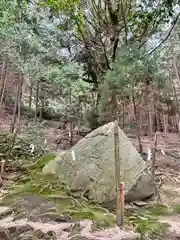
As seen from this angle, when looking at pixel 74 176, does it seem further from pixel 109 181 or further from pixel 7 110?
pixel 7 110

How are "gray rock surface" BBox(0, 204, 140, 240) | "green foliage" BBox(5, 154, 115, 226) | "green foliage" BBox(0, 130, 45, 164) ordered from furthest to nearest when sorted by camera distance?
"green foliage" BBox(0, 130, 45, 164) → "green foliage" BBox(5, 154, 115, 226) → "gray rock surface" BBox(0, 204, 140, 240)

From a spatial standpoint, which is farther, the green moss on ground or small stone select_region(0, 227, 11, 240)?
the green moss on ground

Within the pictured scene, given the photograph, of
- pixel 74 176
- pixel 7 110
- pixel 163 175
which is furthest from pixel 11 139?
pixel 7 110

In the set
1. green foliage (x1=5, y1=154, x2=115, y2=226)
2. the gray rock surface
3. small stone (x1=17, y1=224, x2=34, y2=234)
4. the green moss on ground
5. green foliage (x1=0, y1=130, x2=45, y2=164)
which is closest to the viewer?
the gray rock surface

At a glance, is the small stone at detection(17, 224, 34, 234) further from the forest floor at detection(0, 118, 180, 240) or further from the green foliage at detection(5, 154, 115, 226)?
the green foliage at detection(5, 154, 115, 226)

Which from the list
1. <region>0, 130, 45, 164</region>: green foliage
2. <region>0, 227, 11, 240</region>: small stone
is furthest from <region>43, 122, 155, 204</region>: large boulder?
<region>0, 227, 11, 240</region>: small stone

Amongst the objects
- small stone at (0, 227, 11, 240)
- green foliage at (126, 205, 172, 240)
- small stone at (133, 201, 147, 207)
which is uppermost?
small stone at (0, 227, 11, 240)

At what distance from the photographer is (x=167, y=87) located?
10883mm

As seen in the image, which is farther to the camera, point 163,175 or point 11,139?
point 11,139

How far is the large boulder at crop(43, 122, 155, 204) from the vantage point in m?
7.04

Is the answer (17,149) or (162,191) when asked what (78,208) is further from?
(17,149)

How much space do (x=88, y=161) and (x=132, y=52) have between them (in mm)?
3574

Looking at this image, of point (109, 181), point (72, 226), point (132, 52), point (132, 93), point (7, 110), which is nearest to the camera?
point (72, 226)

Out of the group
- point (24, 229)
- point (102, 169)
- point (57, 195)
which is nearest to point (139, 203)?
point (102, 169)
